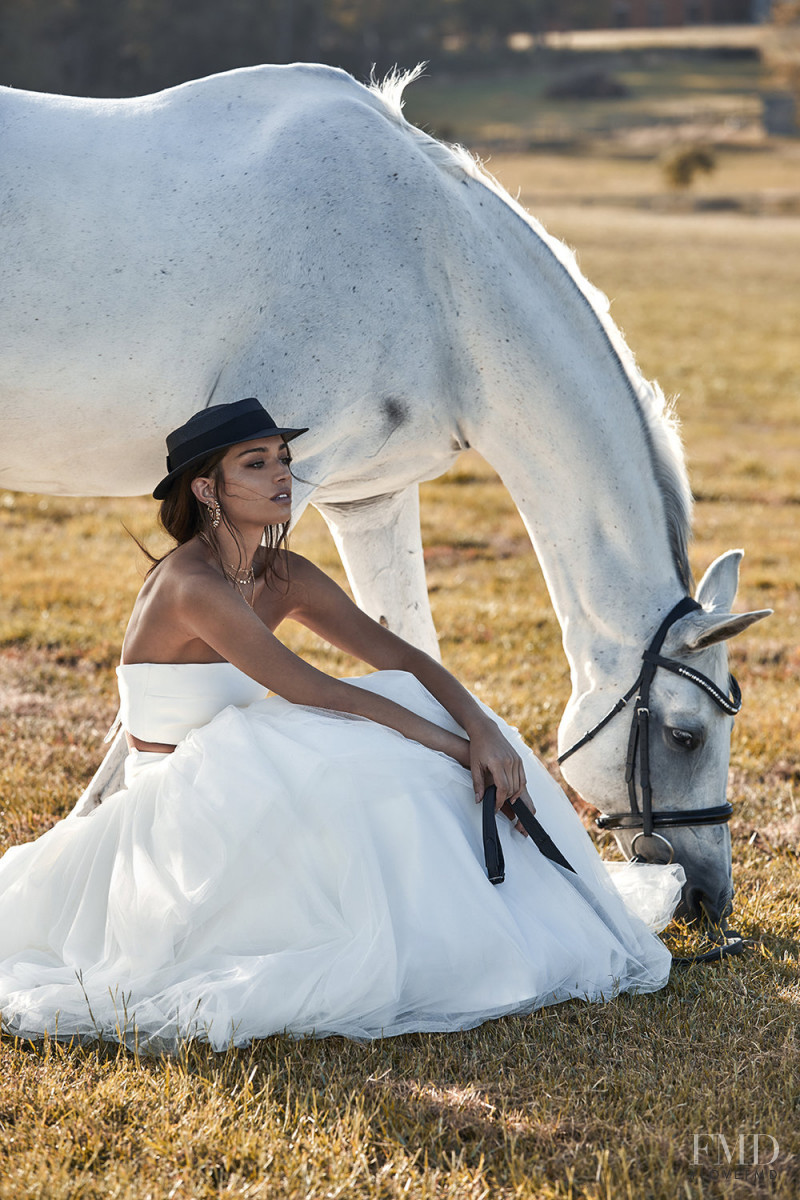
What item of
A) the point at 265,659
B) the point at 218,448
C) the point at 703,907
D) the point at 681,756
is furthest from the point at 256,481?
the point at 703,907

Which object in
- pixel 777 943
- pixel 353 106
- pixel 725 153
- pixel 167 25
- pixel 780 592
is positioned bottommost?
pixel 777 943

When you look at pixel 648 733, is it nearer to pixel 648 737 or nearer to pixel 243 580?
pixel 648 737

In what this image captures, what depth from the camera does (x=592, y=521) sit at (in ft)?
13.0

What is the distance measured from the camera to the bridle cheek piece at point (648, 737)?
12.6 feet

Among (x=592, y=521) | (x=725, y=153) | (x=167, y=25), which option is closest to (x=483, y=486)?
(x=592, y=521)

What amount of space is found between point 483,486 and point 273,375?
8.05 meters

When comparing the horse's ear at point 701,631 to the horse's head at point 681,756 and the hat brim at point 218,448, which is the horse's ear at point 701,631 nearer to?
the horse's head at point 681,756

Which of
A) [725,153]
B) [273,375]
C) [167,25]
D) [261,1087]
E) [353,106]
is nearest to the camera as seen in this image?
[261,1087]

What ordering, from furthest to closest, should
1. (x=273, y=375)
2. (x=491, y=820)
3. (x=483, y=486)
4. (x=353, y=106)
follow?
(x=483, y=486) → (x=353, y=106) → (x=273, y=375) → (x=491, y=820)

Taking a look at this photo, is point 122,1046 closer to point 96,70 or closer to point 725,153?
point 96,70

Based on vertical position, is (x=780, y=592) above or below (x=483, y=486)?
below

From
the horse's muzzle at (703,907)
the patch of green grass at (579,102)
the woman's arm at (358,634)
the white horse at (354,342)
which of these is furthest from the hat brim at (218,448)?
the patch of green grass at (579,102)

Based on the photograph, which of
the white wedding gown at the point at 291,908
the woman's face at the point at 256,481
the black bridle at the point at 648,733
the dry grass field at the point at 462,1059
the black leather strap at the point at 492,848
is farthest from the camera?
the black bridle at the point at 648,733

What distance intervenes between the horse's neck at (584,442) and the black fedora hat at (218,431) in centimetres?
→ 87
